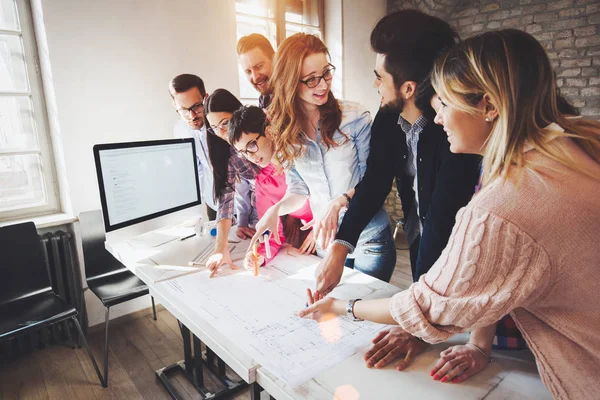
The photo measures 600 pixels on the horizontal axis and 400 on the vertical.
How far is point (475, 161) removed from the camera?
1054mm

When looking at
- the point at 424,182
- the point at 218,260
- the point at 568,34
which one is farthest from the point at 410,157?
the point at 568,34

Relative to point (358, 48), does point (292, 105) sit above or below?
below

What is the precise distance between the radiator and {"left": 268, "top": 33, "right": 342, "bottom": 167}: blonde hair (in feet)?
5.43

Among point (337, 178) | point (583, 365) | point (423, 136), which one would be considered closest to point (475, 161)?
point (423, 136)

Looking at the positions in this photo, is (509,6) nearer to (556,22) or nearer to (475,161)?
(556,22)

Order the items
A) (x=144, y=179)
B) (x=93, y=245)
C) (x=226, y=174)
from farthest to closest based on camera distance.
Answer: (x=93, y=245)
(x=226, y=174)
(x=144, y=179)

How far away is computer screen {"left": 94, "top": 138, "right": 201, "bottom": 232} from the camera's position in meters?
1.70

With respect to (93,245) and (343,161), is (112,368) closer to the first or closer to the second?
(93,245)

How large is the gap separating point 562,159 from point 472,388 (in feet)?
1.63

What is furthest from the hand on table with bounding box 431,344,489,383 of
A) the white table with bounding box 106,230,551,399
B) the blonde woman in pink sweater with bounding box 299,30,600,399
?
the blonde woman in pink sweater with bounding box 299,30,600,399

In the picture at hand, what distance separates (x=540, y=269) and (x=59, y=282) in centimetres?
264

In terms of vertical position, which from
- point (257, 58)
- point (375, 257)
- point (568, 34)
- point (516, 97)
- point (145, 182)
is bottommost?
point (375, 257)

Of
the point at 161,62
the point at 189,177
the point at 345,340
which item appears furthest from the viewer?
the point at 161,62

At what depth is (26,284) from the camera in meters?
2.22
